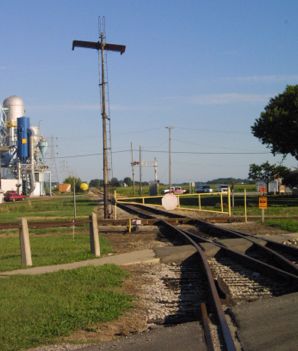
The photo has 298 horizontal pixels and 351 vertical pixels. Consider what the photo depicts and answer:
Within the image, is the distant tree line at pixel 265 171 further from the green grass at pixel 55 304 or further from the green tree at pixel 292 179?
the green grass at pixel 55 304

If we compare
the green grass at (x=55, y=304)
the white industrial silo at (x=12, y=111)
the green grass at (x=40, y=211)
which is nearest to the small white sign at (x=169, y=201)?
the green grass at (x=40, y=211)

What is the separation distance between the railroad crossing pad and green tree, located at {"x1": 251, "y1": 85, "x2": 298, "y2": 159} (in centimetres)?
4610

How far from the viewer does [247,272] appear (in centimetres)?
1374

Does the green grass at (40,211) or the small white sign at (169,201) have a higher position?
the small white sign at (169,201)

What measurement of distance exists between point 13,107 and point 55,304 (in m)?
115

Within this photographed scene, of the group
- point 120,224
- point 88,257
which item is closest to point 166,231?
point 120,224

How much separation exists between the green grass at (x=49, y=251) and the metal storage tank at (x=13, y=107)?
9831 cm

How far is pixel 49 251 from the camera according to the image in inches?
749

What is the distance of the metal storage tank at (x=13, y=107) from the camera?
393 ft

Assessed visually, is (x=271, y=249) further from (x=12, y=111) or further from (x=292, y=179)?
(x=12, y=111)

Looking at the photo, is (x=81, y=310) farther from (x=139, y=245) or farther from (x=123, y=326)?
(x=139, y=245)

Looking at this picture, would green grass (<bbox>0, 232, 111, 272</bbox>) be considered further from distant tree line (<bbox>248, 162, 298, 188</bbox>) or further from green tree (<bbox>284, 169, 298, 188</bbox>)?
distant tree line (<bbox>248, 162, 298, 188</bbox>)

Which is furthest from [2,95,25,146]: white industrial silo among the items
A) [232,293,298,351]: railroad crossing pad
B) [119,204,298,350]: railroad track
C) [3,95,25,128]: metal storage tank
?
[232,293,298,351]: railroad crossing pad

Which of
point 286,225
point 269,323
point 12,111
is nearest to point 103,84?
point 286,225
